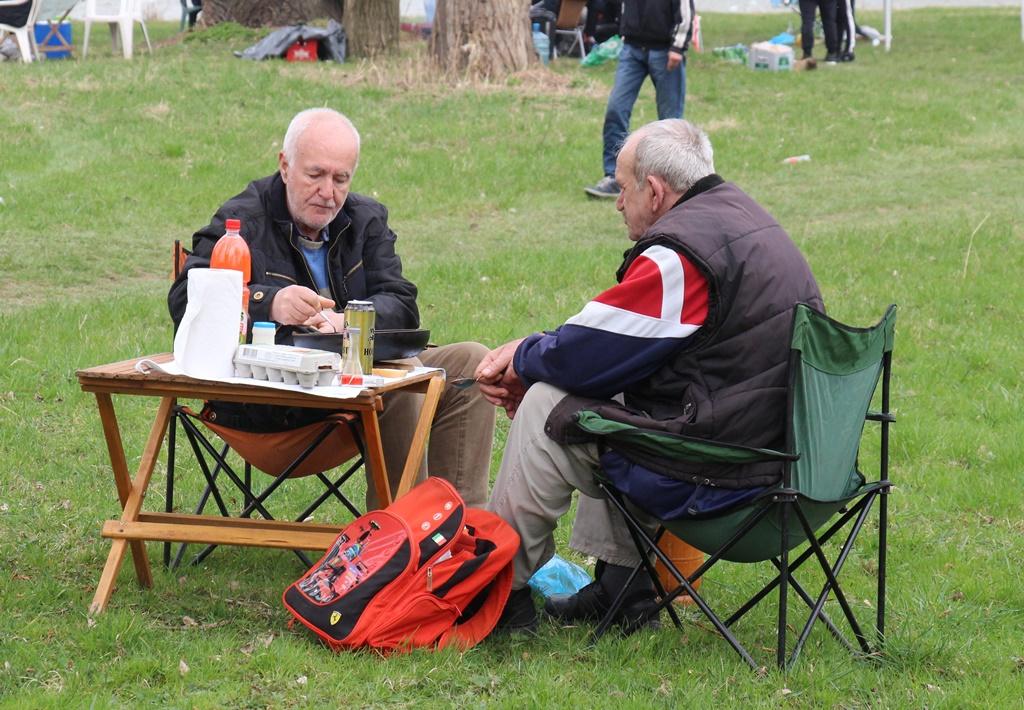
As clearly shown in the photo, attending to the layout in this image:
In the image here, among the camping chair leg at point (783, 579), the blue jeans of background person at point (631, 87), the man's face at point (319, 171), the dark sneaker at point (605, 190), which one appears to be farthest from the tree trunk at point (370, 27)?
the camping chair leg at point (783, 579)

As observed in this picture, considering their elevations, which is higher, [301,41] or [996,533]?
[301,41]

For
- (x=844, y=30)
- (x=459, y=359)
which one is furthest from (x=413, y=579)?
(x=844, y=30)

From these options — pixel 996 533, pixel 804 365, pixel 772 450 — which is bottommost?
pixel 996 533

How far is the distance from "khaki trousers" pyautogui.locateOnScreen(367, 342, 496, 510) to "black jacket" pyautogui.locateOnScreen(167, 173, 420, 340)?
0.23m

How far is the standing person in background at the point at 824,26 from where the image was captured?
19766 millimetres

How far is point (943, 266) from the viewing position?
8742mm

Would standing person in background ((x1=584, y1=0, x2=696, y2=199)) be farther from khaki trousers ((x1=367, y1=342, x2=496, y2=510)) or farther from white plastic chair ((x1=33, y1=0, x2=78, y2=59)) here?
white plastic chair ((x1=33, y1=0, x2=78, y2=59))

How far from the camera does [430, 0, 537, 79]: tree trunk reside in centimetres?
1470

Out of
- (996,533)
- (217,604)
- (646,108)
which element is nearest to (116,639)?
(217,604)

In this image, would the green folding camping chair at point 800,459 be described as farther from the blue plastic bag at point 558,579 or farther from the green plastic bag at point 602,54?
the green plastic bag at point 602,54

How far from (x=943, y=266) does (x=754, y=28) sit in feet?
54.9

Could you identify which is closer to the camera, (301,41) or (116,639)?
(116,639)

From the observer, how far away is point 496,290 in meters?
8.15

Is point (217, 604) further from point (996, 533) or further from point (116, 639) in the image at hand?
point (996, 533)
